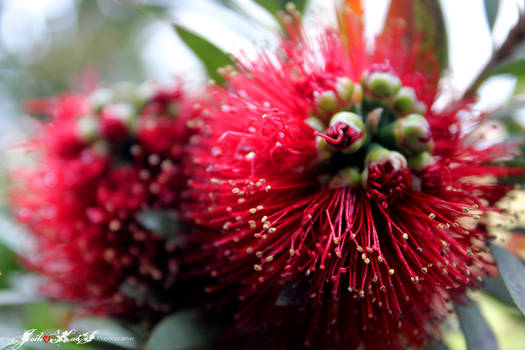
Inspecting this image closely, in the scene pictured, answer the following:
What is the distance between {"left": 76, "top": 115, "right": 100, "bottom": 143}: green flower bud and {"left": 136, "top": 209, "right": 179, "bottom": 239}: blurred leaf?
0.97 ft

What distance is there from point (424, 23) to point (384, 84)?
0.42 meters

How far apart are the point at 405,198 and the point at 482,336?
339 mm

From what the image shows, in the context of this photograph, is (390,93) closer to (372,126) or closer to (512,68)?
(372,126)

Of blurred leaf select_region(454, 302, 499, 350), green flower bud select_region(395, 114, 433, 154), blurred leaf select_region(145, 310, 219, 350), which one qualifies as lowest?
blurred leaf select_region(454, 302, 499, 350)

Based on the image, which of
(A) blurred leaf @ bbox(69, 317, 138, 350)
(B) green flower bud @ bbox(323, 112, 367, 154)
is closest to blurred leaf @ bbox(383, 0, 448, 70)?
(B) green flower bud @ bbox(323, 112, 367, 154)

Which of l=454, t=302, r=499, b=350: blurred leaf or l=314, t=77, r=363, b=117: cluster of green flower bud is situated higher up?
l=314, t=77, r=363, b=117: cluster of green flower bud

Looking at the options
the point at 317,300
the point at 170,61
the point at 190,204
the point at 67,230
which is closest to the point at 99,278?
the point at 67,230

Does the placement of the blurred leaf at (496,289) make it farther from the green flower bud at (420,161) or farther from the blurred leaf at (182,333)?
the blurred leaf at (182,333)

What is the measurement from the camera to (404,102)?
899mm

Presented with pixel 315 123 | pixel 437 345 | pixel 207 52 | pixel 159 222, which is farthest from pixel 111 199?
pixel 437 345

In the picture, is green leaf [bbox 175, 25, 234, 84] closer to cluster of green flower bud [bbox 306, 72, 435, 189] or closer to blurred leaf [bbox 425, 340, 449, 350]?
cluster of green flower bud [bbox 306, 72, 435, 189]

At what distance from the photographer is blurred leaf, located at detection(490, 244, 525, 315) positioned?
0.79 meters

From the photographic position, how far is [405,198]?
84 centimetres

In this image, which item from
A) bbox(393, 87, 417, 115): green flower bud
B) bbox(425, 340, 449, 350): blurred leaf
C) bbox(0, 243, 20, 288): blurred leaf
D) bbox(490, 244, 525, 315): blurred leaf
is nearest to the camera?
bbox(490, 244, 525, 315): blurred leaf
